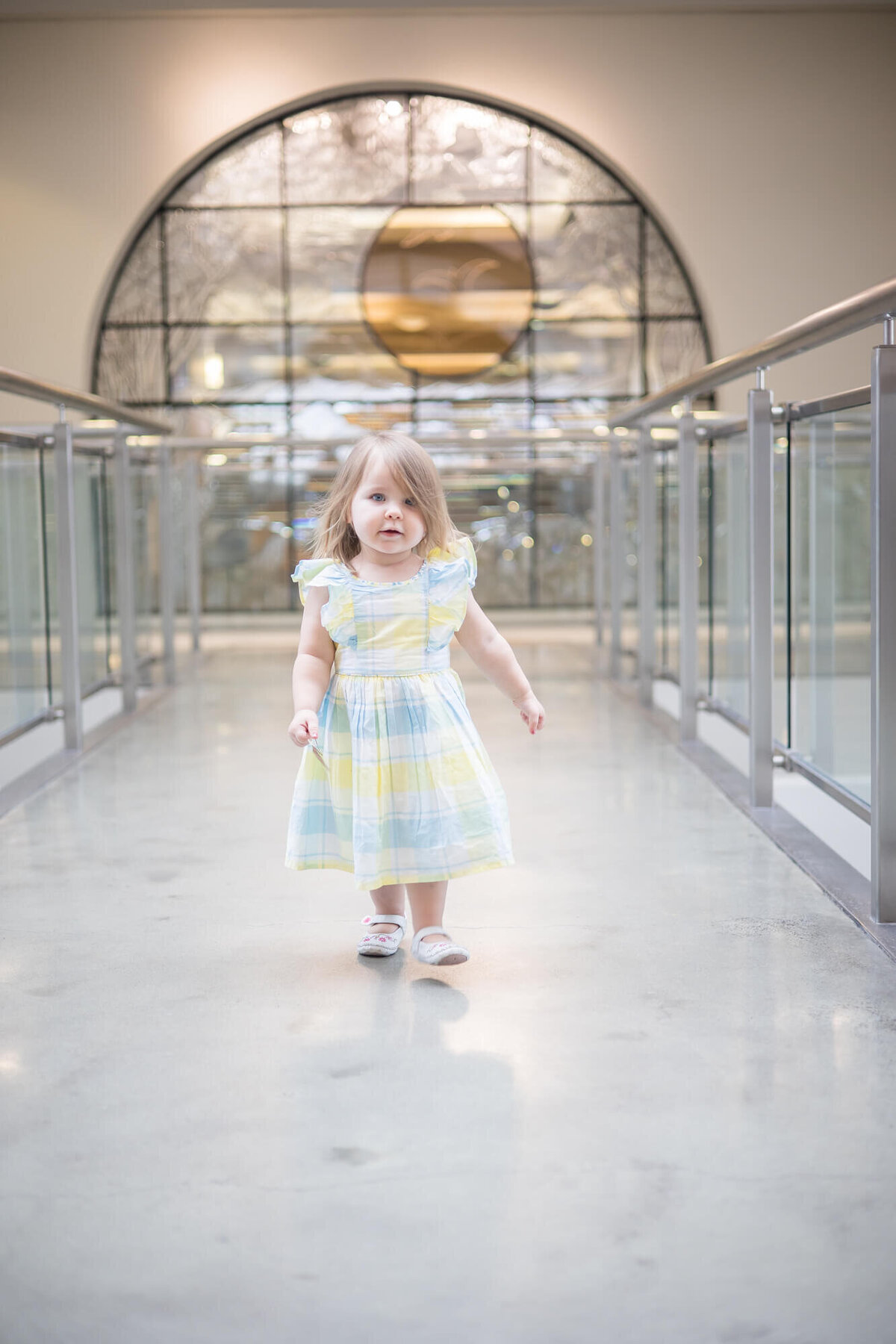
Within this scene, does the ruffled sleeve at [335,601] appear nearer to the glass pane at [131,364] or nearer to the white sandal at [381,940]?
the white sandal at [381,940]

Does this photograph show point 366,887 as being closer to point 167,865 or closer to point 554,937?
point 554,937

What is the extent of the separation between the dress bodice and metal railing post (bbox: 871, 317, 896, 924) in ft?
2.35

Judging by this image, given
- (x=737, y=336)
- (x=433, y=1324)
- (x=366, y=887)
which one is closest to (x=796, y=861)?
(x=366, y=887)

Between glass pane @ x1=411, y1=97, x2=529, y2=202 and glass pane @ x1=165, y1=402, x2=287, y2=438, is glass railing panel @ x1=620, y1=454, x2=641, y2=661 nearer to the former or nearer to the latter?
glass pane @ x1=165, y1=402, x2=287, y2=438

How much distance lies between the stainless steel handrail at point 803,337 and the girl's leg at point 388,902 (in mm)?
1285

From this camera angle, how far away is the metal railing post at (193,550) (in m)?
8.13

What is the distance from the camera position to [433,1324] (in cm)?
126

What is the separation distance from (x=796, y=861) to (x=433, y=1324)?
185 cm

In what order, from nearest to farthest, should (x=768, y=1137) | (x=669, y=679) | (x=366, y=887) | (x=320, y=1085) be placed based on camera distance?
(x=768, y=1137)
(x=320, y=1085)
(x=366, y=887)
(x=669, y=679)

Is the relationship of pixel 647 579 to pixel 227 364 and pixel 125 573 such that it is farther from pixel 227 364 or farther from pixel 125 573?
pixel 227 364

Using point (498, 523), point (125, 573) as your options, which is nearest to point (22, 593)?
point (125, 573)

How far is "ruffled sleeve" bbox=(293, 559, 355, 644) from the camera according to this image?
2.35 metres

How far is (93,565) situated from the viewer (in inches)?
222

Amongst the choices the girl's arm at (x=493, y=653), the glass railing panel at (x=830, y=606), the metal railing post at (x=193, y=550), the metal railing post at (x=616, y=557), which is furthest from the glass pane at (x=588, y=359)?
the girl's arm at (x=493, y=653)
